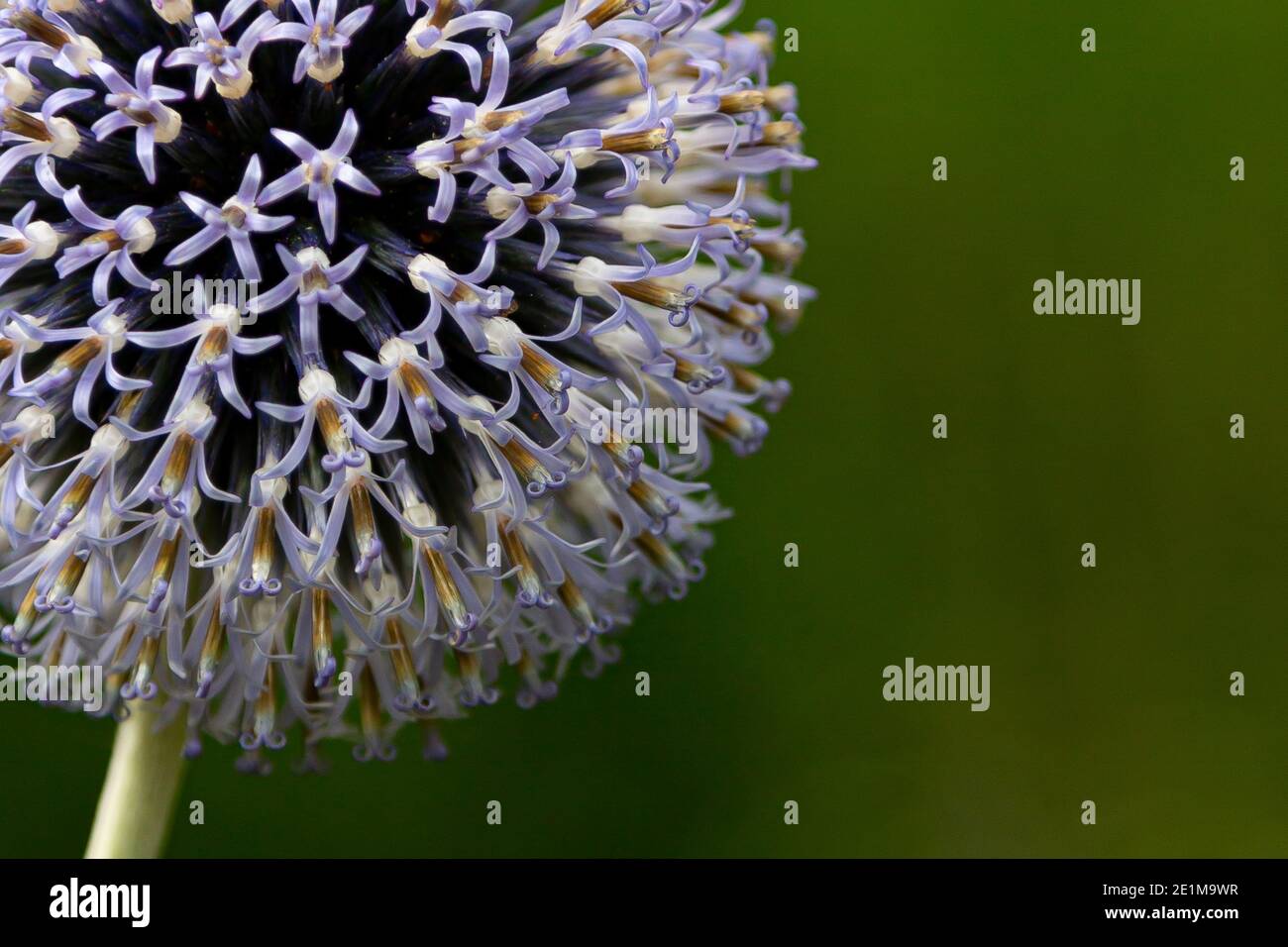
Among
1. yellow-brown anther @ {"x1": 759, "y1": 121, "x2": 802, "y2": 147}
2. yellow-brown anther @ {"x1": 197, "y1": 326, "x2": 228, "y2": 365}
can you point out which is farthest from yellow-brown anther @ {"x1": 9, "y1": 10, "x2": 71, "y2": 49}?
yellow-brown anther @ {"x1": 759, "y1": 121, "x2": 802, "y2": 147}

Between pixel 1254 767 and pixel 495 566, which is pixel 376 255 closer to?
pixel 495 566

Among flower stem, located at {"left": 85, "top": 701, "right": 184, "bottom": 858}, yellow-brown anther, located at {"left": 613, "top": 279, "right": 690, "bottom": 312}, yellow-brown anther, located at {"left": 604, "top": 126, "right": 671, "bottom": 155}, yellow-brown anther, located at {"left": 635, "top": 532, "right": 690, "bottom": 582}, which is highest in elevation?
yellow-brown anther, located at {"left": 604, "top": 126, "right": 671, "bottom": 155}

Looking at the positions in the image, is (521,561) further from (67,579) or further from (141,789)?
(141,789)

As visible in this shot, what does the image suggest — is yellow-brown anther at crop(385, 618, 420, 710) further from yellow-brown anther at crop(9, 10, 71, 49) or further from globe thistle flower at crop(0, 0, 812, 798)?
yellow-brown anther at crop(9, 10, 71, 49)

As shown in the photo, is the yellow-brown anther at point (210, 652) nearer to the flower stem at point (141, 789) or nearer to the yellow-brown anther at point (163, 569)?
the yellow-brown anther at point (163, 569)

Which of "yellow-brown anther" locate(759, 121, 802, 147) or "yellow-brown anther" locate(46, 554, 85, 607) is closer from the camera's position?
"yellow-brown anther" locate(46, 554, 85, 607)

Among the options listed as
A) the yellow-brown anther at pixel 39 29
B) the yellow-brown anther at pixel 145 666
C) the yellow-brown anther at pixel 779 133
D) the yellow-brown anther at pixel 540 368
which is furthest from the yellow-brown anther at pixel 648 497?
the yellow-brown anther at pixel 39 29
